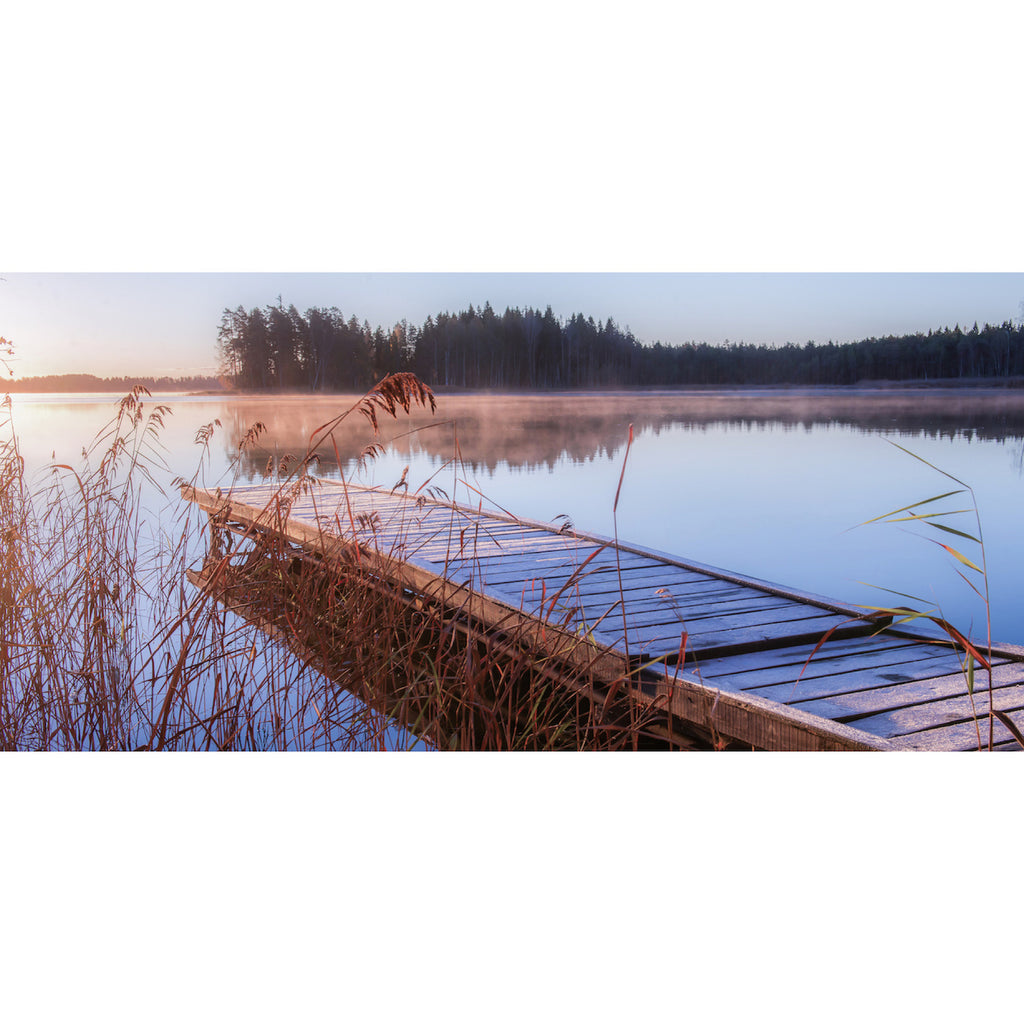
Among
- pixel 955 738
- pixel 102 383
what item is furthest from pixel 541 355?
pixel 955 738

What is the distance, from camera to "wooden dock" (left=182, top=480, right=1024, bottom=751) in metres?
1.61

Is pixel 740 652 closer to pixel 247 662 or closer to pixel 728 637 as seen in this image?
pixel 728 637

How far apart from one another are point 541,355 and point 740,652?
17.1 ft

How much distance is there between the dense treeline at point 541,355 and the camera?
5.86 m

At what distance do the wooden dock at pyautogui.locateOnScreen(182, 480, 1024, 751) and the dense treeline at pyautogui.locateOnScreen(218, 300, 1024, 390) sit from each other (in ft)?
10.8

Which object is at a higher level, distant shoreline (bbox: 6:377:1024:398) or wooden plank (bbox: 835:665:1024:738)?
distant shoreline (bbox: 6:377:1024:398)

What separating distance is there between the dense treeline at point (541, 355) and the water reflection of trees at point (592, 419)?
23cm

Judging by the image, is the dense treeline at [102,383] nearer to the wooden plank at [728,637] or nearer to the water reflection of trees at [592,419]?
the water reflection of trees at [592,419]

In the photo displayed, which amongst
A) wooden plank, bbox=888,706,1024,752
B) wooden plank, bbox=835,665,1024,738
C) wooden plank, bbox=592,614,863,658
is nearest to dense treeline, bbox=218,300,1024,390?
wooden plank, bbox=592,614,863,658

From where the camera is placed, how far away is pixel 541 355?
→ 702cm

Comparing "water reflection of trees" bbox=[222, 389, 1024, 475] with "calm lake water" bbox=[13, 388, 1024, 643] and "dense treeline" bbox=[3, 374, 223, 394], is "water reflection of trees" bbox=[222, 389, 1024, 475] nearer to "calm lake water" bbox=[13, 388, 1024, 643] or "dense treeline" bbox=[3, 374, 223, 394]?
"calm lake water" bbox=[13, 388, 1024, 643]

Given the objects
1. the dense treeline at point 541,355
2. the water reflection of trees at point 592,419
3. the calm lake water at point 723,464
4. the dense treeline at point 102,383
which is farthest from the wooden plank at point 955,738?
the dense treeline at point 541,355
